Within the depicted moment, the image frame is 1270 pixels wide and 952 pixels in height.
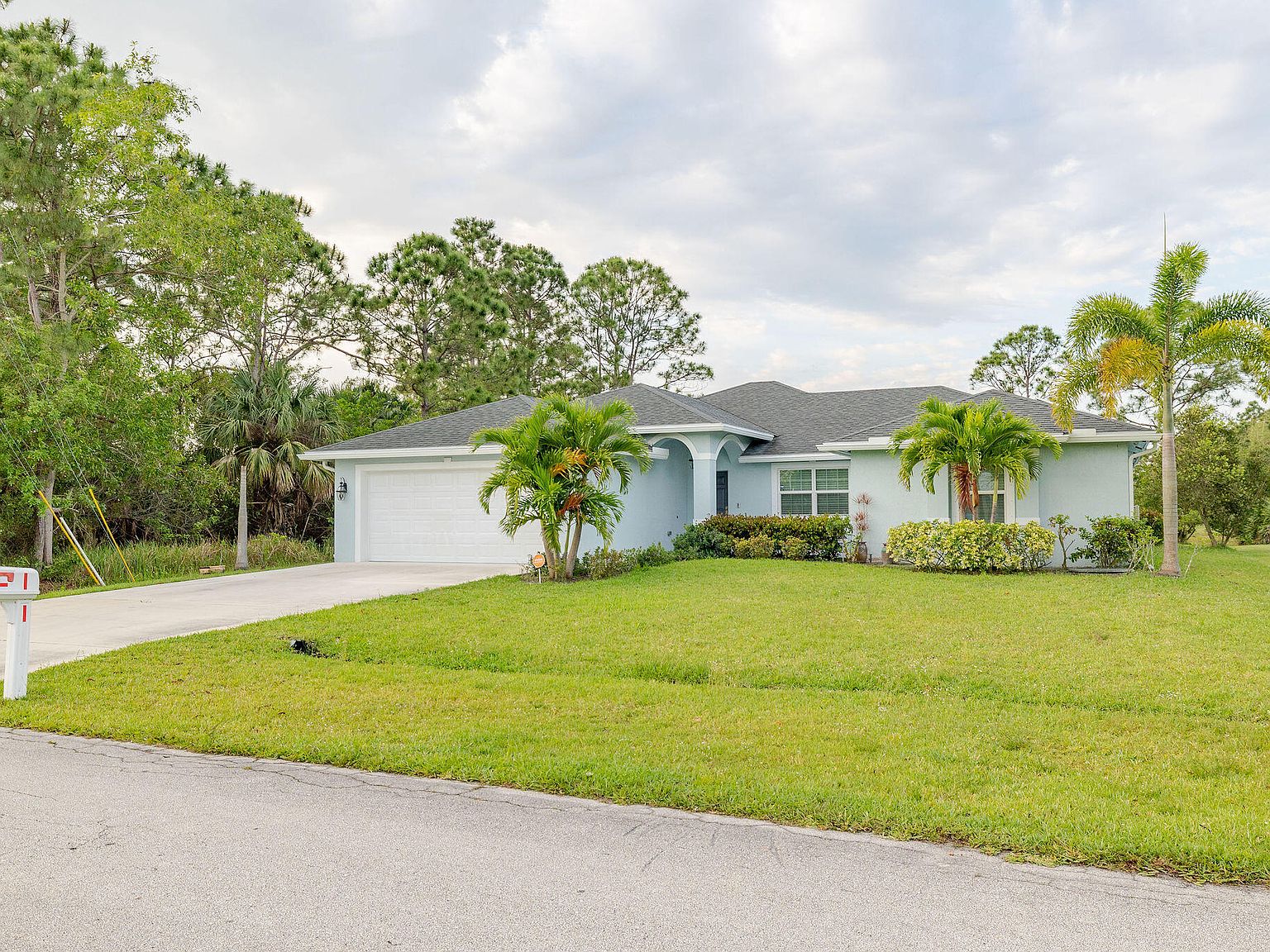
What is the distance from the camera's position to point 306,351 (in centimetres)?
3000

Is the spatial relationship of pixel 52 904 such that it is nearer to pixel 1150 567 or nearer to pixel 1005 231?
pixel 1150 567

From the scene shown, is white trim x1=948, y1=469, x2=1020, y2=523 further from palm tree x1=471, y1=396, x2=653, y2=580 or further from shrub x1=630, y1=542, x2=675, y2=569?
palm tree x1=471, y1=396, x2=653, y2=580

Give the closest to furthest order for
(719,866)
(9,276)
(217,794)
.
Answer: (719,866), (217,794), (9,276)

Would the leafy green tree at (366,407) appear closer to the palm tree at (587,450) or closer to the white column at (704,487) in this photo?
the white column at (704,487)

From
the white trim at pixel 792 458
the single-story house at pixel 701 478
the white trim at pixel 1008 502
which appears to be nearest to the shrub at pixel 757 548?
the single-story house at pixel 701 478

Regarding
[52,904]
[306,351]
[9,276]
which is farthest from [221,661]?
[306,351]

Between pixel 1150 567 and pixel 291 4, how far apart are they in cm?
1847

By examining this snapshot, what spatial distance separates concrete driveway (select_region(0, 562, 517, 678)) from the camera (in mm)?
9570

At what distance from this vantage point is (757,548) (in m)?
17.6

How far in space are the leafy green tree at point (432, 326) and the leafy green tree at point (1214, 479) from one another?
22689 mm

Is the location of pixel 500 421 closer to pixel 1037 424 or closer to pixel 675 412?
pixel 675 412

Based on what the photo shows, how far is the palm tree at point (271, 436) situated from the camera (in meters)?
21.2

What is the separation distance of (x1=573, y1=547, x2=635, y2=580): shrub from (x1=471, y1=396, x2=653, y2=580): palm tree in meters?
0.38

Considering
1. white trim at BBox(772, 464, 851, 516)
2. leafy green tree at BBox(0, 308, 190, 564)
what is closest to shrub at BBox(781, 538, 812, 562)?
white trim at BBox(772, 464, 851, 516)
